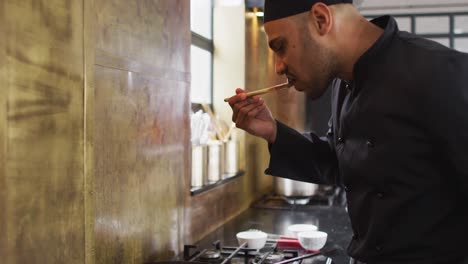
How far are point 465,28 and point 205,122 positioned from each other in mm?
6018

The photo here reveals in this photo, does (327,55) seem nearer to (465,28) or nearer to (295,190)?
(295,190)

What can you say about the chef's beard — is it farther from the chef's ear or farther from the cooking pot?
the cooking pot

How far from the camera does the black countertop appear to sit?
8.07ft

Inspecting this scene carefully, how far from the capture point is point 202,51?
3270 mm

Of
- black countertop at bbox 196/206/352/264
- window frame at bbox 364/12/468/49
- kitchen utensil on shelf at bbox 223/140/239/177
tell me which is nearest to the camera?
black countertop at bbox 196/206/352/264

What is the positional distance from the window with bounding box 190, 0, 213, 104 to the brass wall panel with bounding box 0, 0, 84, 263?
158cm

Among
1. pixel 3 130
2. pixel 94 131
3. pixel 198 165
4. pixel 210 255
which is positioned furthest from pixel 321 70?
pixel 198 165

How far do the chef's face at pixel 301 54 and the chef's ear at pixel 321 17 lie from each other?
0.07 feet

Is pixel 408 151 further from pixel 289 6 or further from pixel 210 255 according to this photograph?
pixel 210 255

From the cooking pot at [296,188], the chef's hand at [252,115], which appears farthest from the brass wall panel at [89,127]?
the cooking pot at [296,188]

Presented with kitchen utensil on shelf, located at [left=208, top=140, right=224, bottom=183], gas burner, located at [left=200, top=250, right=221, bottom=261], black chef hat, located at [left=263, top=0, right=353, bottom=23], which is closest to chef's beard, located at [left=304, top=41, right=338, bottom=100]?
black chef hat, located at [left=263, top=0, right=353, bottom=23]

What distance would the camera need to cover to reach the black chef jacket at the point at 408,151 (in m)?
1.28

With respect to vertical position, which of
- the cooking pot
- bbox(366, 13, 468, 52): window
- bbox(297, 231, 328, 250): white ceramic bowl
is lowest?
bbox(297, 231, 328, 250): white ceramic bowl

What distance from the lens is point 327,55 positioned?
150cm
